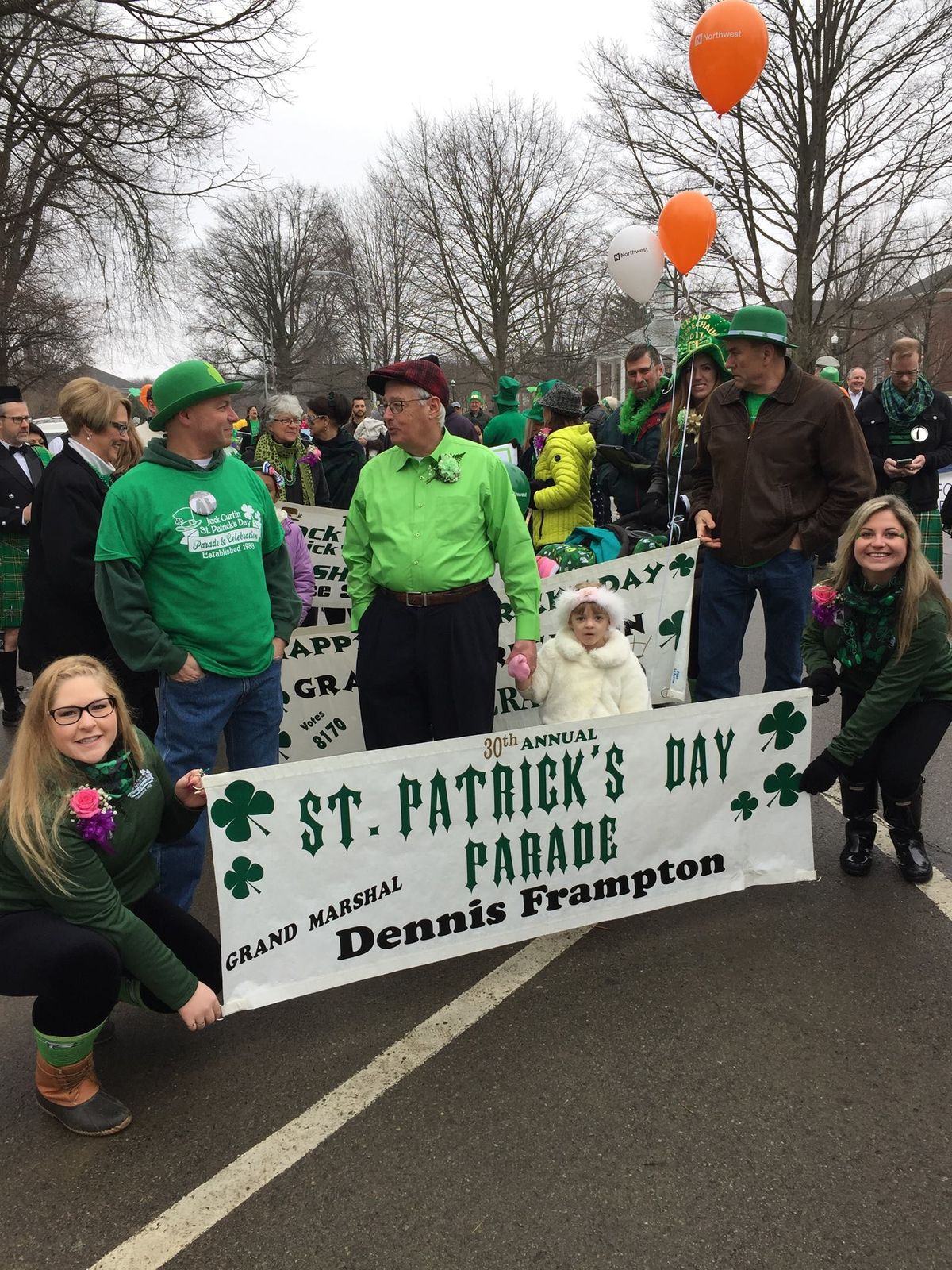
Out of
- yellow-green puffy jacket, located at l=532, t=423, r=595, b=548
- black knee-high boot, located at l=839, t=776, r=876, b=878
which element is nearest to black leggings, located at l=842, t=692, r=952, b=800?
black knee-high boot, located at l=839, t=776, r=876, b=878

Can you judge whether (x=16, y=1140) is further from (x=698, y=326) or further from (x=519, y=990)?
(x=698, y=326)

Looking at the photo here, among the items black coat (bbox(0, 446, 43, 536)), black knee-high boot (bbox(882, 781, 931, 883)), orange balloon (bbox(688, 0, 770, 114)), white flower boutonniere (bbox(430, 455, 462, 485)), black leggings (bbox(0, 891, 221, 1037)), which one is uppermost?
orange balloon (bbox(688, 0, 770, 114))

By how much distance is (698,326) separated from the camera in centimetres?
485

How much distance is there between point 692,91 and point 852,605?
17.0 m

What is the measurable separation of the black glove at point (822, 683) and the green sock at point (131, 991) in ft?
8.08

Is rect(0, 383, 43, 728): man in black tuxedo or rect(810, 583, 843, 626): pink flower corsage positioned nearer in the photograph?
rect(810, 583, 843, 626): pink flower corsage

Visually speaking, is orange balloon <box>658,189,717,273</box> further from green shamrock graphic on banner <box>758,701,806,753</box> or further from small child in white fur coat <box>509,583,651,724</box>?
green shamrock graphic on banner <box>758,701,806,753</box>

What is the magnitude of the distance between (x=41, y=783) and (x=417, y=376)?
1670mm

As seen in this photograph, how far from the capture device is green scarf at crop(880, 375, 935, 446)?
7.40 metres

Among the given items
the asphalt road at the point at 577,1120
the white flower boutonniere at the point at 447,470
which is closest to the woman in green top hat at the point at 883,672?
the asphalt road at the point at 577,1120

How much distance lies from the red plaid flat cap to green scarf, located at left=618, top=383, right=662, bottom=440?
2487mm

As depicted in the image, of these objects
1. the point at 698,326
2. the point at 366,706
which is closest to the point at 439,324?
the point at 698,326

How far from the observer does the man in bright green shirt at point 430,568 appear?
3049mm

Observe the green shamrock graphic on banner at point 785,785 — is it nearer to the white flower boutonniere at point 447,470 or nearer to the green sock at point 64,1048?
the white flower boutonniere at point 447,470
